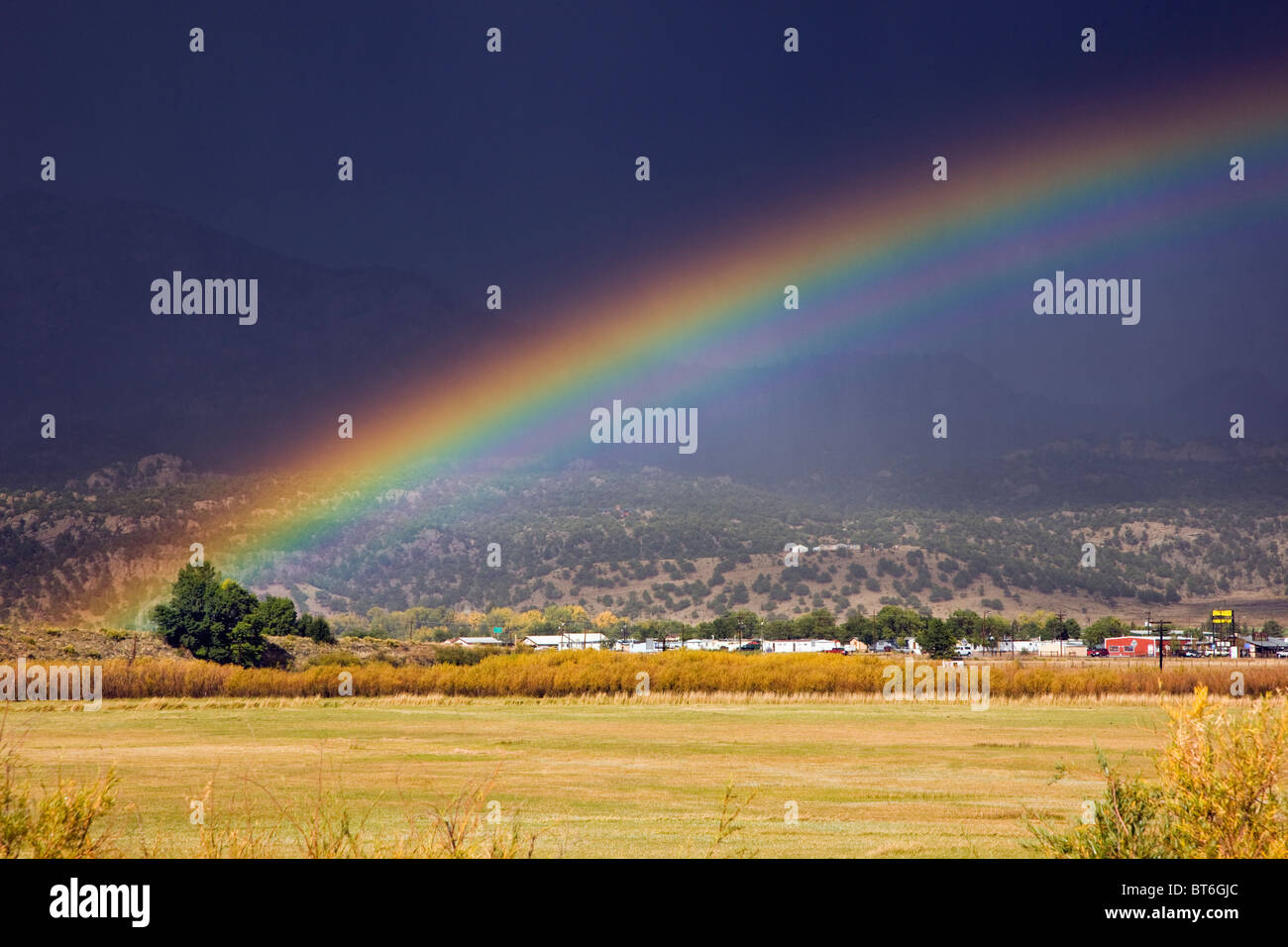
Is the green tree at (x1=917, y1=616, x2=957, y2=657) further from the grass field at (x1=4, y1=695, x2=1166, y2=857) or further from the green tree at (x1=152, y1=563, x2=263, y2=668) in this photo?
the green tree at (x1=152, y1=563, x2=263, y2=668)

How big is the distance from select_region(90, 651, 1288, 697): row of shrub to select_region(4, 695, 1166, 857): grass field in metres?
3.79

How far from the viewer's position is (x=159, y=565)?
560 ft

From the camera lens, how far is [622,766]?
113 feet

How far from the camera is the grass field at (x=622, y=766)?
2142 centimetres

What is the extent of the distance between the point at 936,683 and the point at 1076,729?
2233 centimetres

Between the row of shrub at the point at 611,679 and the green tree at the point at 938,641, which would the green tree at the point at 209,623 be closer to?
the row of shrub at the point at 611,679

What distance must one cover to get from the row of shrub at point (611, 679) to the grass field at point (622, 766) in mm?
3791

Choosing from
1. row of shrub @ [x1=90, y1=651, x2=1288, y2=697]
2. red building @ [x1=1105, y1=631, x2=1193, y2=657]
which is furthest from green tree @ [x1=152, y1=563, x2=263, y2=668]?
red building @ [x1=1105, y1=631, x2=1193, y2=657]

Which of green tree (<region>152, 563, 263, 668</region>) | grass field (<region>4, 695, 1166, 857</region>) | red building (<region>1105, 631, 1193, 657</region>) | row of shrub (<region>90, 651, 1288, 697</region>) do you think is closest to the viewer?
grass field (<region>4, 695, 1166, 857</region>)

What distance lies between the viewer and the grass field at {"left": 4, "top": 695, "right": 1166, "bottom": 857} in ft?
70.3

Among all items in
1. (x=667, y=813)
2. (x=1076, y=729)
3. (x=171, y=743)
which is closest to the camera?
(x=667, y=813)
